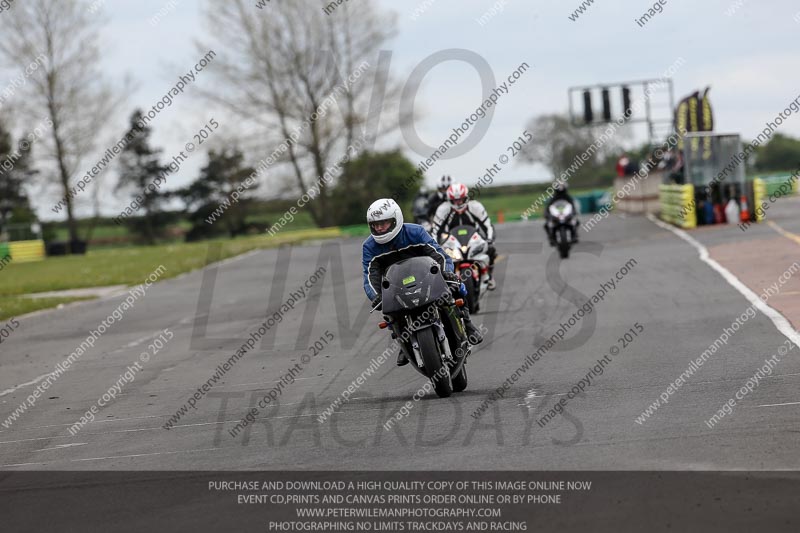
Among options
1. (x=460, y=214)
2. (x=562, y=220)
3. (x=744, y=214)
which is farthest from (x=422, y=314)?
(x=744, y=214)

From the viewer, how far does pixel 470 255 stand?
53.2 feet

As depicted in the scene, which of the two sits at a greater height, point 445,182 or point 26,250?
point 445,182

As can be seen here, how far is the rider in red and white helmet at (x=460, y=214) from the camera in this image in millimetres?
16578

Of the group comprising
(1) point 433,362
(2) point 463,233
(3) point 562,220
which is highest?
(2) point 463,233

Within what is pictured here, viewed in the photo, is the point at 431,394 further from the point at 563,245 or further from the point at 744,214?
the point at 744,214

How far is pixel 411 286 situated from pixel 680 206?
26260mm

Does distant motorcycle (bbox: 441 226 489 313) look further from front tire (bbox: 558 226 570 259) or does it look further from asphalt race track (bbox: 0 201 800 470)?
front tire (bbox: 558 226 570 259)

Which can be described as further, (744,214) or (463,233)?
(744,214)

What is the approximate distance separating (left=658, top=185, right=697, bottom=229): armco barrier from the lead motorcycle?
82.1 ft

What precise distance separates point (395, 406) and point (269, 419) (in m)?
1.02

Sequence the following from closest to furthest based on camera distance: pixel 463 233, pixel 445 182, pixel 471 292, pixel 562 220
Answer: pixel 471 292, pixel 463 233, pixel 445 182, pixel 562 220

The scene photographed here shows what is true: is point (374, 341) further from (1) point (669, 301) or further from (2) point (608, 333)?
(1) point (669, 301)

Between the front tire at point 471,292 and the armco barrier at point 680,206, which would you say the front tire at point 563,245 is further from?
the front tire at point 471,292

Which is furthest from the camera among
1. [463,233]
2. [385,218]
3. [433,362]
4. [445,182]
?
[445,182]
